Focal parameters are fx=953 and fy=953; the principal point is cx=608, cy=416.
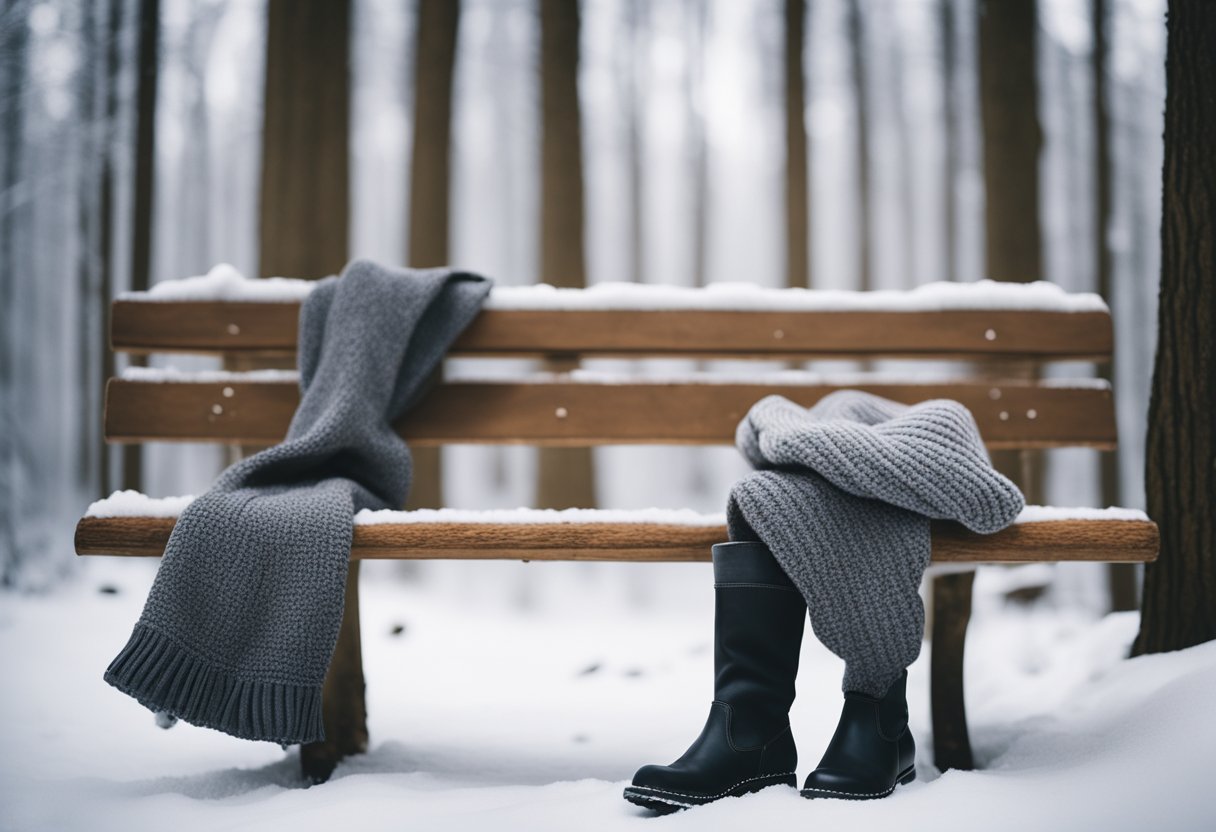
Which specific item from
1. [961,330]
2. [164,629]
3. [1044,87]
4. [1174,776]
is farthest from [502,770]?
[1044,87]

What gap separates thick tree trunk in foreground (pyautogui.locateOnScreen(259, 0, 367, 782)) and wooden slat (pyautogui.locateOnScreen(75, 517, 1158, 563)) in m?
2.08

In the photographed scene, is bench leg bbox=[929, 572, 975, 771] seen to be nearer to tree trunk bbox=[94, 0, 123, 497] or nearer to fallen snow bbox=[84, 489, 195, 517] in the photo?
fallen snow bbox=[84, 489, 195, 517]

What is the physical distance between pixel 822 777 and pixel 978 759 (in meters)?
0.59

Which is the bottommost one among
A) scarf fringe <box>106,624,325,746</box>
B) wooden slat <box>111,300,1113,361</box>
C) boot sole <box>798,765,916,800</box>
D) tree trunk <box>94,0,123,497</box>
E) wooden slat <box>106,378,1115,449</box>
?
boot sole <box>798,765,916,800</box>

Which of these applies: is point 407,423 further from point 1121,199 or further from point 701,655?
point 1121,199

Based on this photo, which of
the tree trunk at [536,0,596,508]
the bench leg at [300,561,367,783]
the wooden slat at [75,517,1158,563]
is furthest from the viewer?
the tree trunk at [536,0,596,508]

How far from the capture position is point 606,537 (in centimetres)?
129

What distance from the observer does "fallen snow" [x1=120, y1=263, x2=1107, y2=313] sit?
6.15 feet

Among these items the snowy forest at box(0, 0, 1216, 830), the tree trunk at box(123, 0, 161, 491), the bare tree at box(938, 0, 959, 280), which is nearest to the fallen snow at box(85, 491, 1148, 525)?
the snowy forest at box(0, 0, 1216, 830)

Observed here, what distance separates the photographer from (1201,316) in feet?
5.67

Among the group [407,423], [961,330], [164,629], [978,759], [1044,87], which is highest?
[1044,87]

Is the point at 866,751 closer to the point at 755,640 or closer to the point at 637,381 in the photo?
the point at 755,640

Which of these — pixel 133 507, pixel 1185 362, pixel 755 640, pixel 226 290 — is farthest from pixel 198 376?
pixel 1185 362

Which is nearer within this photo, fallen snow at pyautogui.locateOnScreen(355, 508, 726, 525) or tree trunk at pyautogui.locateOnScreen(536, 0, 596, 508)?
fallen snow at pyautogui.locateOnScreen(355, 508, 726, 525)
